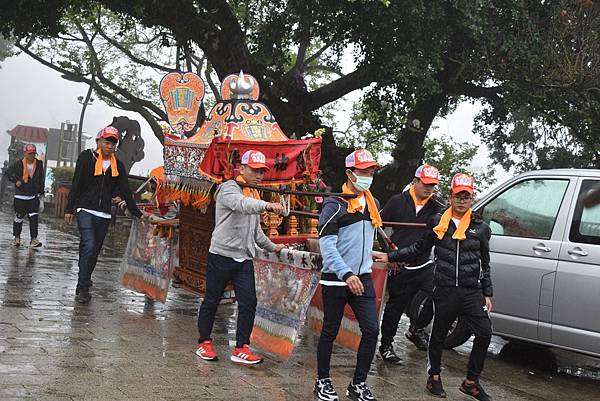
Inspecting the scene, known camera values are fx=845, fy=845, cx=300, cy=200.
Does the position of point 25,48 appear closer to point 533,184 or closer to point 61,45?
point 61,45

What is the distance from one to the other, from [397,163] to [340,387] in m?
11.7

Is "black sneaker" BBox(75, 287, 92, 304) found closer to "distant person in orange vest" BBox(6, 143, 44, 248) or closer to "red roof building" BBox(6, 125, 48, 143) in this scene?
"distant person in orange vest" BBox(6, 143, 44, 248)

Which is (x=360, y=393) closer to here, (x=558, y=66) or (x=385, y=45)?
(x=558, y=66)

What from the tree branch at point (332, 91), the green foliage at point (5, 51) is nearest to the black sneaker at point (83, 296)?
the tree branch at point (332, 91)

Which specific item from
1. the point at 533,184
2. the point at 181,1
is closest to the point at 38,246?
the point at 181,1

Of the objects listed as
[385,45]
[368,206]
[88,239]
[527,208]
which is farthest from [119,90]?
[368,206]

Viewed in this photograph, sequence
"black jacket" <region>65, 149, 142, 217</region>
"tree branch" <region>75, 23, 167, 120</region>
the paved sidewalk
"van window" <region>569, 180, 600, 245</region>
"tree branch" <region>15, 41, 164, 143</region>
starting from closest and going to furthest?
the paved sidewalk
"van window" <region>569, 180, 600, 245</region>
"black jacket" <region>65, 149, 142, 217</region>
"tree branch" <region>75, 23, 167, 120</region>
"tree branch" <region>15, 41, 164, 143</region>

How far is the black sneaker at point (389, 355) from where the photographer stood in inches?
287

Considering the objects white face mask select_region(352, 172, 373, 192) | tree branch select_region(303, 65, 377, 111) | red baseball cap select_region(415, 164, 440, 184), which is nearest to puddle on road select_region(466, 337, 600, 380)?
red baseball cap select_region(415, 164, 440, 184)

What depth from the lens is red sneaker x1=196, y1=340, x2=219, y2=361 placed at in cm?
661

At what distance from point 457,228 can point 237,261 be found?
1712mm

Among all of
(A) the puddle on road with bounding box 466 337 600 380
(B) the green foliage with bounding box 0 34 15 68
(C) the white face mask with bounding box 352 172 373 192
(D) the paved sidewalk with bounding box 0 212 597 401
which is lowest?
(D) the paved sidewalk with bounding box 0 212 597 401

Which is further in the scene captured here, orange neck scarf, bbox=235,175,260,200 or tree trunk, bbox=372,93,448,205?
tree trunk, bbox=372,93,448,205

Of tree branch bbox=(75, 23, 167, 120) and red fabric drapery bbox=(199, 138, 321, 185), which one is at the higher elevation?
tree branch bbox=(75, 23, 167, 120)
